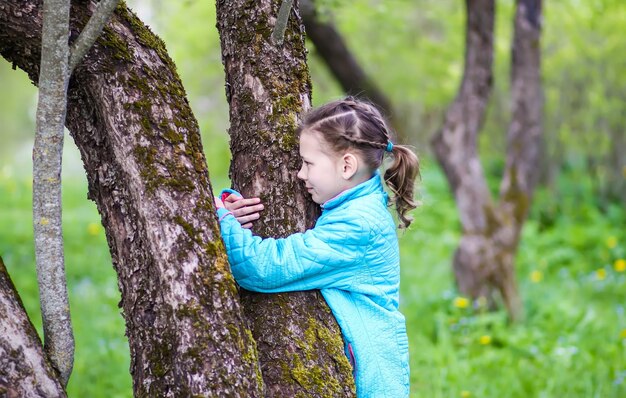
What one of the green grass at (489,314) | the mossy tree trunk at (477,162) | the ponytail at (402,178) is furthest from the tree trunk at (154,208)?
the mossy tree trunk at (477,162)

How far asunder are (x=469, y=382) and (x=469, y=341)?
0.89 m

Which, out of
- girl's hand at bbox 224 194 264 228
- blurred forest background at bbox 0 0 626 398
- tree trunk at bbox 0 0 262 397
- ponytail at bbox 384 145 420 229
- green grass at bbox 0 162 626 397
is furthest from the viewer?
blurred forest background at bbox 0 0 626 398

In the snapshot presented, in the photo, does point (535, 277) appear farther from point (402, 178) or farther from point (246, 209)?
point (246, 209)

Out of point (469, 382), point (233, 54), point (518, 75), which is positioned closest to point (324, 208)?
point (233, 54)

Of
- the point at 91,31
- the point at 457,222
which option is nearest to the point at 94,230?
the point at 457,222

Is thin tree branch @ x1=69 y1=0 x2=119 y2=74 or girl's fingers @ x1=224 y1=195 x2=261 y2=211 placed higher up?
thin tree branch @ x1=69 y1=0 x2=119 y2=74

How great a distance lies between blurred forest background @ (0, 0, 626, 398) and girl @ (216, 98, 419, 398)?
631 millimetres

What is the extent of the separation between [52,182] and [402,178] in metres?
1.08

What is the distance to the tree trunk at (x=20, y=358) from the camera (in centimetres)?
151

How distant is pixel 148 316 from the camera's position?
5.47ft

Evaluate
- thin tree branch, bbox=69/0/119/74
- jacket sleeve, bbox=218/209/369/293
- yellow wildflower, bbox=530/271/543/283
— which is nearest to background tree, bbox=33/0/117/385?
thin tree branch, bbox=69/0/119/74

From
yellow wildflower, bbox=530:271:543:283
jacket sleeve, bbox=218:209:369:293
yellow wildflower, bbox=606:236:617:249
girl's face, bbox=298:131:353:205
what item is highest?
yellow wildflower, bbox=606:236:617:249

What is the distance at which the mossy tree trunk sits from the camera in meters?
5.93

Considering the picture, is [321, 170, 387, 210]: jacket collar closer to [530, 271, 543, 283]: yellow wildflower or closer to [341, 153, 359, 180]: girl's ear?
[341, 153, 359, 180]: girl's ear
